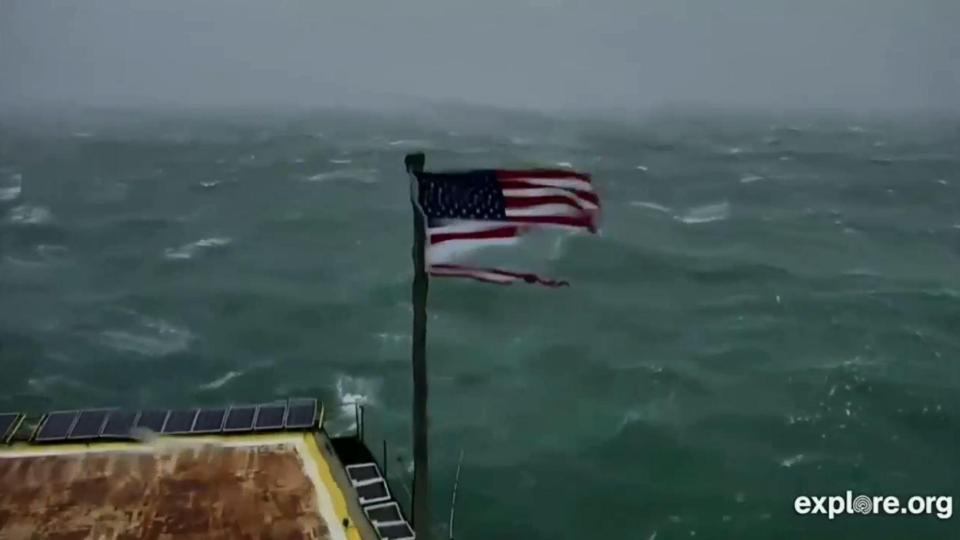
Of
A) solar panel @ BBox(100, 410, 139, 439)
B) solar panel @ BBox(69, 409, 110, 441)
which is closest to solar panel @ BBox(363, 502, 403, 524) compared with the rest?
solar panel @ BBox(100, 410, 139, 439)

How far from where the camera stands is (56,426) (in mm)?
6637

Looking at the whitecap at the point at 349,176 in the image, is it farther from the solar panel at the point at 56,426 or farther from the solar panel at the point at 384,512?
the solar panel at the point at 384,512

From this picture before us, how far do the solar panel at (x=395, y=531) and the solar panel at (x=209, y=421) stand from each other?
1.85 m

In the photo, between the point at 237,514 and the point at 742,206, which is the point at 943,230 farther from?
the point at 237,514

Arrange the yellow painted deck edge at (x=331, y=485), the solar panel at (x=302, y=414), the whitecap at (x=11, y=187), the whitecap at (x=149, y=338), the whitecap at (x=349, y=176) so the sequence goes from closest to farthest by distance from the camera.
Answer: the yellow painted deck edge at (x=331, y=485) → the solar panel at (x=302, y=414) → the whitecap at (x=11, y=187) → the whitecap at (x=149, y=338) → the whitecap at (x=349, y=176)

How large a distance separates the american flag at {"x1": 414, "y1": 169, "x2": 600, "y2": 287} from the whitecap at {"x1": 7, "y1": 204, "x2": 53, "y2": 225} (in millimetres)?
7514

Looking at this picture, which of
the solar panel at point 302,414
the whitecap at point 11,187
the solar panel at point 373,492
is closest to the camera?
the solar panel at point 373,492

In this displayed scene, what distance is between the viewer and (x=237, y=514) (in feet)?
18.1

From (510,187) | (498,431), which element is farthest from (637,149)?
(510,187)

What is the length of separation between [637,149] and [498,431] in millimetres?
4770

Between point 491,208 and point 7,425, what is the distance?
4.31 meters

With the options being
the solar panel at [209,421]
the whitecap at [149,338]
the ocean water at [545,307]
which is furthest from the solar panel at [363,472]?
the whitecap at [149,338]

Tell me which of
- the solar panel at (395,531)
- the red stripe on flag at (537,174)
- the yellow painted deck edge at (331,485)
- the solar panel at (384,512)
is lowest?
the solar panel at (395,531)

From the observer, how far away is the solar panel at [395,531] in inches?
208
